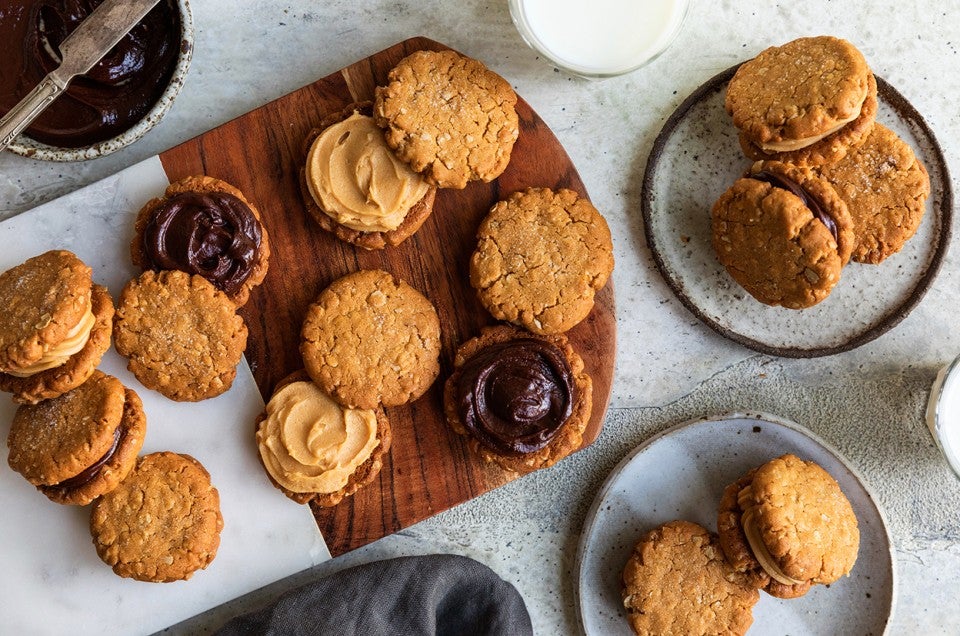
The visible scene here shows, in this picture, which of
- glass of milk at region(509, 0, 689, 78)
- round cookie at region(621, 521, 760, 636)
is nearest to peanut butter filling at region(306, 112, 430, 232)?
→ glass of milk at region(509, 0, 689, 78)

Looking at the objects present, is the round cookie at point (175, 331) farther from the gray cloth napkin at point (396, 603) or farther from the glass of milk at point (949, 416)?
the glass of milk at point (949, 416)

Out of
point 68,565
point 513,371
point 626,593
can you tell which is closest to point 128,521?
point 68,565

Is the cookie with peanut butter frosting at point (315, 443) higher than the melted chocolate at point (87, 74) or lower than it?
lower

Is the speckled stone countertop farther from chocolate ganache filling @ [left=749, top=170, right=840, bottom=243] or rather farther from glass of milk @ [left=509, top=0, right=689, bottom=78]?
chocolate ganache filling @ [left=749, top=170, right=840, bottom=243]

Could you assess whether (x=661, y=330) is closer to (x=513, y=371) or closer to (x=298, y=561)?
(x=513, y=371)

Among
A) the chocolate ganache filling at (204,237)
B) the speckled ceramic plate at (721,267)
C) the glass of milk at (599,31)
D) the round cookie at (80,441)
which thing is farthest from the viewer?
the speckled ceramic plate at (721,267)

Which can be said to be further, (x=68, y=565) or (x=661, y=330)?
(x=661, y=330)

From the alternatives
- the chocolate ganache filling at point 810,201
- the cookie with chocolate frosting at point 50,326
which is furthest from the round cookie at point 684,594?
the cookie with chocolate frosting at point 50,326
